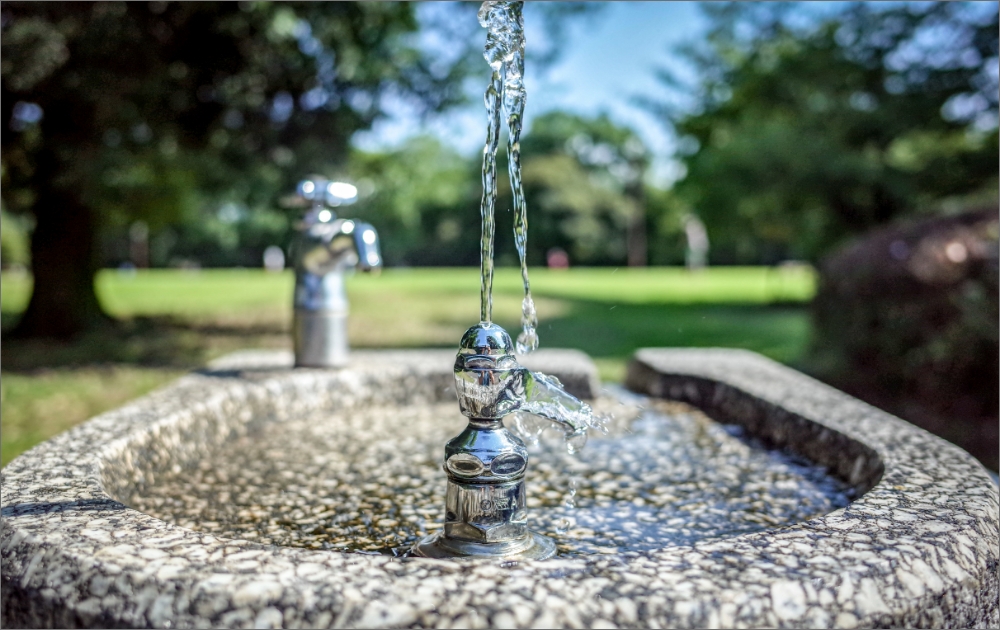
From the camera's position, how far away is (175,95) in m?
7.55

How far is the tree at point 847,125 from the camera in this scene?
7.61 metres

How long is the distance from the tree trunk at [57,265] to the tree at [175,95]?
2 centimetres

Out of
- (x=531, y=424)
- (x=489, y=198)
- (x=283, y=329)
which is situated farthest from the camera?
(x=283, y=329)

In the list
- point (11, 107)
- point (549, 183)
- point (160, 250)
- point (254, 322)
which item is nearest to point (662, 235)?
point (549, 183)

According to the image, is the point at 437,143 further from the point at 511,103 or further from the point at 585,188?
the point at 585,188

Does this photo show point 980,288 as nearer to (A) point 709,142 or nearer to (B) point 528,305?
(B) point 528,305

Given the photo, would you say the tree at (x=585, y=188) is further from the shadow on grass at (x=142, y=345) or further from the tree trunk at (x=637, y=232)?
the shadow on grass at (x=142, y=345)

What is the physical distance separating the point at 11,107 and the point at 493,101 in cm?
747

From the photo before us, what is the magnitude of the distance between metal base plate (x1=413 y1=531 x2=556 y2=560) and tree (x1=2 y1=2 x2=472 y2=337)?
236 inches

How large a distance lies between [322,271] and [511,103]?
146 centimetres

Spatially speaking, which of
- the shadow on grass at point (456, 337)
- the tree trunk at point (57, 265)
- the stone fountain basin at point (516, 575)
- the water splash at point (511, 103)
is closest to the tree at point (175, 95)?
the tree trunk at point (57, 265)

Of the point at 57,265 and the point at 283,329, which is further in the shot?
the point at 283,329

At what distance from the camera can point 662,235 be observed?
130ft

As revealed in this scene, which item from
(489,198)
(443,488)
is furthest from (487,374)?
(443,488)
